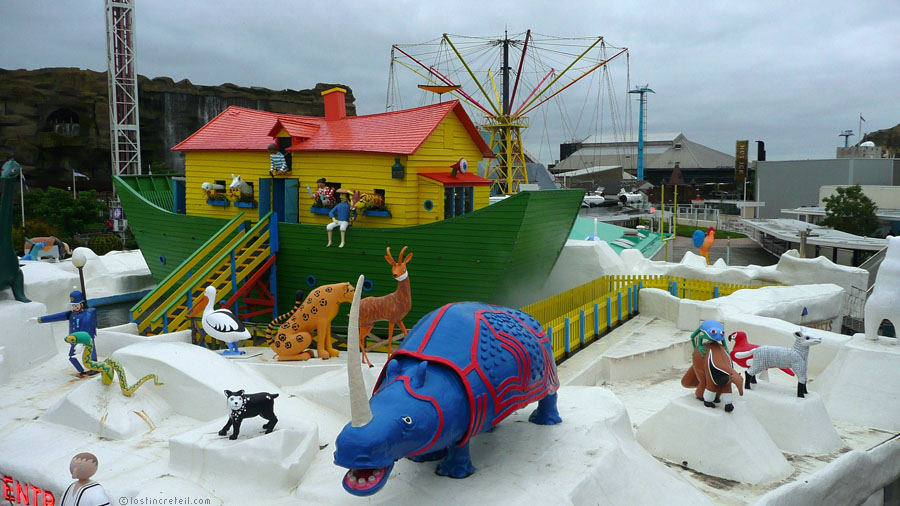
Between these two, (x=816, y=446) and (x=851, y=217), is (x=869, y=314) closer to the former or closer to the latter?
(x=816, y=446)

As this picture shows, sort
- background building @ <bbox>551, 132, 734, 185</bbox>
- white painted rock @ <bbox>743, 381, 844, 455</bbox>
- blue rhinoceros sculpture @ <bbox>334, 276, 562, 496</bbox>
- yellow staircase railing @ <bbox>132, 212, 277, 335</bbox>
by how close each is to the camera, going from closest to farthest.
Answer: blue rhinoceros sculpture @ <bbox>334, 276, 562, 496</bbox> → white painted rock @ <bbox>743, 381, 844, 455</bbox> → yellow staircase railing @ <bbox>132, 212, 277, 335</bbox> → background building @ <bbox>551, 132, 734, 185</bbox>

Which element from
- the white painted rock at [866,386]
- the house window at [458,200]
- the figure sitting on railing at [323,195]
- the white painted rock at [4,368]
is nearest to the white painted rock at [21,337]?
the white painted rock at [4,368]

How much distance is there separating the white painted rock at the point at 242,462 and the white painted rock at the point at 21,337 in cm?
483

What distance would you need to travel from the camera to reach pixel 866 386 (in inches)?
383

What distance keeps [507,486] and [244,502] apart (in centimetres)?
267

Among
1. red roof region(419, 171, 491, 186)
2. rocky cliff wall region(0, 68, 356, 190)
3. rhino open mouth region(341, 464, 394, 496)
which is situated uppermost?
rocky cliff wall region(0, 68, 356, 190)

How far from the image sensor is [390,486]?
5.96m

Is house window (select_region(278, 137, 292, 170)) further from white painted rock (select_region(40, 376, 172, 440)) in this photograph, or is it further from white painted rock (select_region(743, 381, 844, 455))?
white painted rock (select_region(743, 381, 844, 455))

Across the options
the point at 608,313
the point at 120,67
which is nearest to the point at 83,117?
the point at 120,67

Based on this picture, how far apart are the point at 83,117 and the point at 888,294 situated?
45075 mm

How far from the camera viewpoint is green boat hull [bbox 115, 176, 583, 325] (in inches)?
451

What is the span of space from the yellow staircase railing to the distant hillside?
5725cm

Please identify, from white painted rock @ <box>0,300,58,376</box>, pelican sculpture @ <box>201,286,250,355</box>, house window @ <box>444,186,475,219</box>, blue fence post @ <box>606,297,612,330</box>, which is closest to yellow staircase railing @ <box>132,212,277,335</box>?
pelican sculpture @ <box>201,286,250,355</box>

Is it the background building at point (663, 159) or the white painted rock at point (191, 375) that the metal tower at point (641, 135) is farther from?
the white painted rock at point (191, 375)
